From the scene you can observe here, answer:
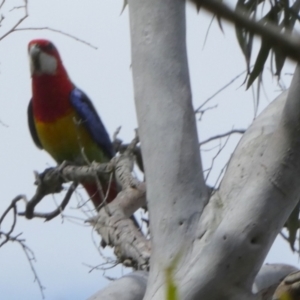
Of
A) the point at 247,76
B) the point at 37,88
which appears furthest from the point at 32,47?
the point at 247,76

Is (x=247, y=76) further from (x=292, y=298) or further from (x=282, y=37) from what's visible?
(x=282, y=37)

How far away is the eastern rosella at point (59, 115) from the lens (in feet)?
11.4

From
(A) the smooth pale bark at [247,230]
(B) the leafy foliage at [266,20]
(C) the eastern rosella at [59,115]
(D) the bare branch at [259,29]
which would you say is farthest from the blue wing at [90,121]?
(D) the bare branch at [259,29]

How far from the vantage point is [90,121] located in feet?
11.9

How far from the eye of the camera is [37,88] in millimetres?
3670

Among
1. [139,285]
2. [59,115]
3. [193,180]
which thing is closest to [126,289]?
[139,285]

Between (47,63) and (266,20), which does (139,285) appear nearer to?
(266,20)

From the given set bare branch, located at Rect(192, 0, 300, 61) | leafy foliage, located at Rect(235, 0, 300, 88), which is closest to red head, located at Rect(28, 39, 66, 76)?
leafy foliage, located at Rect(235, 0, 300, 88)

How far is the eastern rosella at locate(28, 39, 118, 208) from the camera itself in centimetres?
346

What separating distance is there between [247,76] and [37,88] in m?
1.86

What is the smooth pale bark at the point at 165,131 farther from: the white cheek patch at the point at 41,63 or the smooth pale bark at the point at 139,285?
the white cheek patch at the point at 41,63

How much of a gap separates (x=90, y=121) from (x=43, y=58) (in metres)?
0.52

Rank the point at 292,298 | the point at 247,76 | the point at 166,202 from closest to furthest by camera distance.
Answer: the point at 292,298 < the point at 166,202 < the point at 247,76

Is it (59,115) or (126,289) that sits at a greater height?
Result: (59,115)
